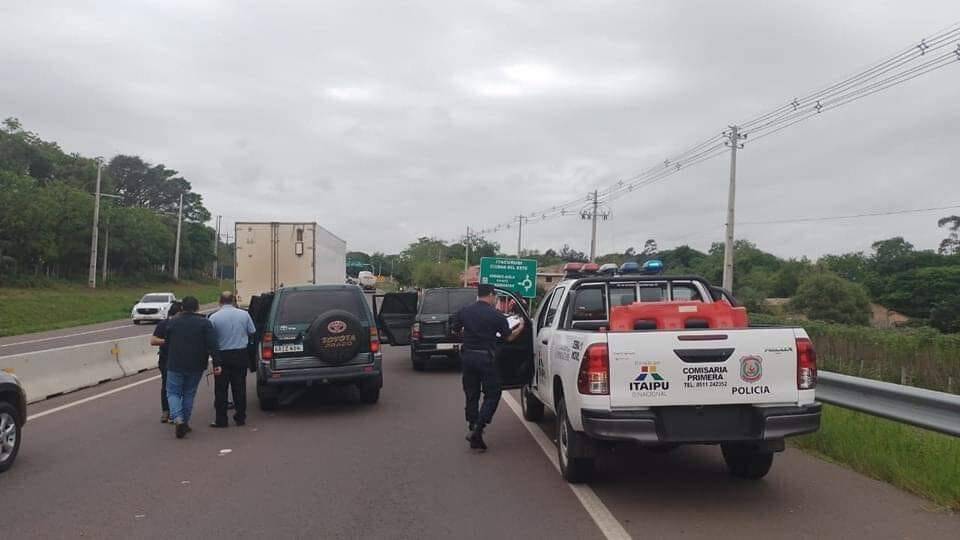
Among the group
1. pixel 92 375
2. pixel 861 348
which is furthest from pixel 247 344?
pixel 861 348

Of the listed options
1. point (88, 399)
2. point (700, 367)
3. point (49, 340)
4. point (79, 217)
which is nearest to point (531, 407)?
point (700, 367)

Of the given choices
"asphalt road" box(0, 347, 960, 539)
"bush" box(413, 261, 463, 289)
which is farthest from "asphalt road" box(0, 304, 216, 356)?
"bush" box(413, 261, 463, 289)

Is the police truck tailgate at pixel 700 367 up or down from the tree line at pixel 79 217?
down

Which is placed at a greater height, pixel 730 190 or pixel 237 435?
pixel 730 190

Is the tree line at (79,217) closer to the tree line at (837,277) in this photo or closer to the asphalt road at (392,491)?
the tree line at (837,277)

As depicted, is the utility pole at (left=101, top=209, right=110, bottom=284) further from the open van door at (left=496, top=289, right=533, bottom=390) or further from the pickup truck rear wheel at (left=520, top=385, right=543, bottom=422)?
the open van door at (left=496, top=289, right=533, bottom=390)

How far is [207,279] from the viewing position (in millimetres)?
85500

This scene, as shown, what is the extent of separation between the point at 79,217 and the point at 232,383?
53.2m

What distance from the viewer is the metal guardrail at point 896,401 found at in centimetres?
616

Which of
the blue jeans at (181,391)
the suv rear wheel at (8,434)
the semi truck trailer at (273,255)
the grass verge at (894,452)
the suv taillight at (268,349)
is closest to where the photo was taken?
the grass verge at (894,452)

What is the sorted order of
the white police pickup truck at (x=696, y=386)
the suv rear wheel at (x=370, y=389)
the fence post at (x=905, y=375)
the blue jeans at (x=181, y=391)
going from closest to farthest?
the white police pickup truck at (x=696, y=386)
the blue jeans at (x=181, y=391)
the suv rear wheel at (x=370, y=389)
the fence post at (x=905, y=375)

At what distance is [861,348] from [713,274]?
104ft

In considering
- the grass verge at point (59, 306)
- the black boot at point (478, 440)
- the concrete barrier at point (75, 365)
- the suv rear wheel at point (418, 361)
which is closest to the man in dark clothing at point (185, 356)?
the concrete barrier at point (75, 365)

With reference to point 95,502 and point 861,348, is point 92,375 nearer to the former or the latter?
point 95,502
